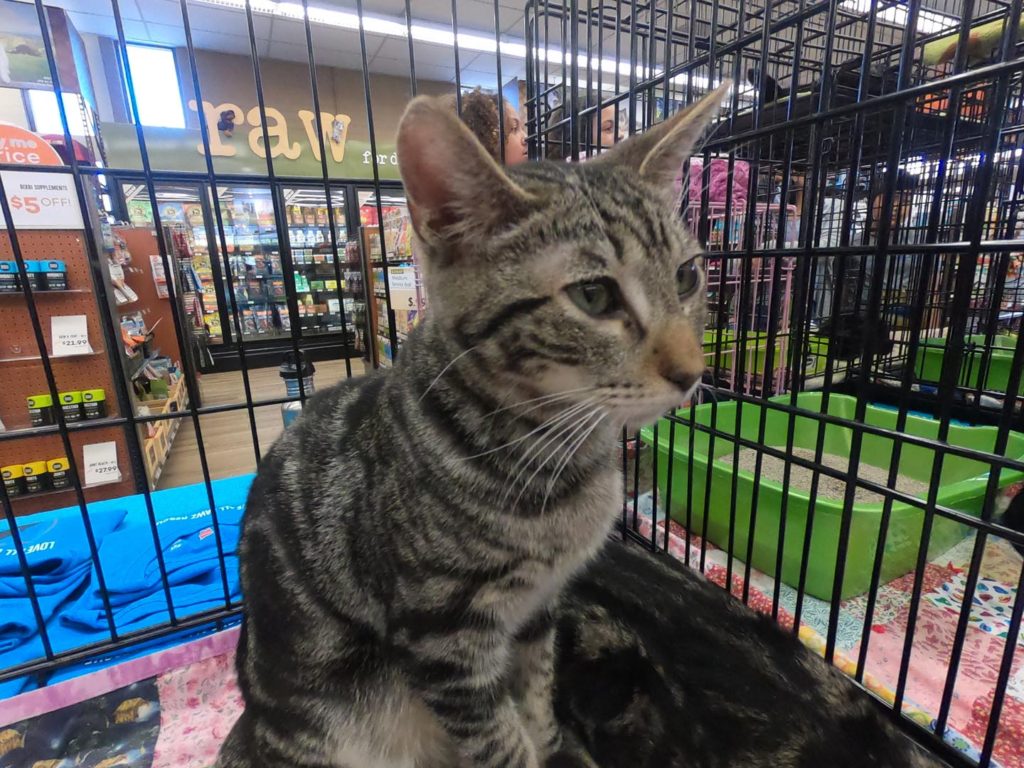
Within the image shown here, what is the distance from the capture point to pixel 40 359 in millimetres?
2031

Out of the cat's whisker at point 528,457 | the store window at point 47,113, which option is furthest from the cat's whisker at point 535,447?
the store window at point 47,113

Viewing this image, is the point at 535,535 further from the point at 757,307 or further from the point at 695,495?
the point at 757,307

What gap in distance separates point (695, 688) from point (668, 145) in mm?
828

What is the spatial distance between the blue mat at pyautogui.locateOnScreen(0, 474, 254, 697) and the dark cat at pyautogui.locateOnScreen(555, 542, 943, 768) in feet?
2.49

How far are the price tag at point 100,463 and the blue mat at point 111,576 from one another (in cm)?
32

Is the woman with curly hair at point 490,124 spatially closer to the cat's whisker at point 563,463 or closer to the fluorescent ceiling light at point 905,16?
the fluorescent ceiling light at point 905,16

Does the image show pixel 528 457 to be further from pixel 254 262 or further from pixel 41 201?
pixel 254 262

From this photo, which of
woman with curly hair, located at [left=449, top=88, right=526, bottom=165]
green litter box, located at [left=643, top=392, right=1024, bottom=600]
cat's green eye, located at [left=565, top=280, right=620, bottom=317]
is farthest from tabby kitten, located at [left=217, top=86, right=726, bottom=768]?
woman with curly hair, located at [left=449, top=88, right=526, bottom=165]

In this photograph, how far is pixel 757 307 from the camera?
1.81 m

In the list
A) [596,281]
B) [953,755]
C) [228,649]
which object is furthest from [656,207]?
[228,649]

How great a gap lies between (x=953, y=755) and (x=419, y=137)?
3.49ft

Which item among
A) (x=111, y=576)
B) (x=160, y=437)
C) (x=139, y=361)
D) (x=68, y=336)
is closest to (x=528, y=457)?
(x=111, y=576)

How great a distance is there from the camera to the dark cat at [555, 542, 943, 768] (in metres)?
0.76

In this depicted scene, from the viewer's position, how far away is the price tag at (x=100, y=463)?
1.92 metres
